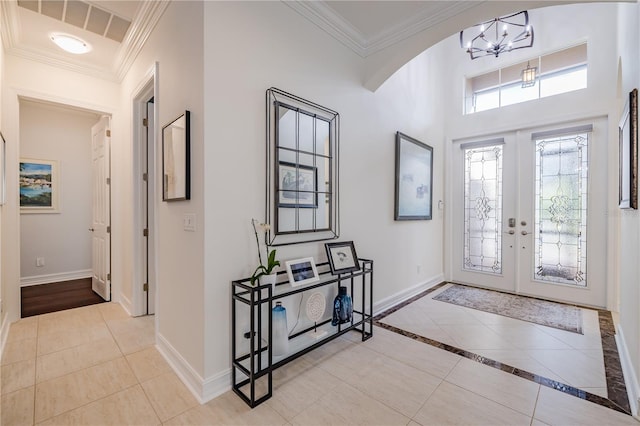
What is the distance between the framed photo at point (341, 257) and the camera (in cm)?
249

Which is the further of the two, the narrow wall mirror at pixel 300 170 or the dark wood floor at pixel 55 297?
the dark wood floor at pixel 55 297

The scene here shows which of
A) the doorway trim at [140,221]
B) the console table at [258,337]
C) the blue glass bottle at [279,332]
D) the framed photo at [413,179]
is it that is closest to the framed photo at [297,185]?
the console table at [258,337]

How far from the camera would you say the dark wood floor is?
11.2 feet

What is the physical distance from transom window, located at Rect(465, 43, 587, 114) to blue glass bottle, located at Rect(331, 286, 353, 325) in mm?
3708

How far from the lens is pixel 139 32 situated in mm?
2658

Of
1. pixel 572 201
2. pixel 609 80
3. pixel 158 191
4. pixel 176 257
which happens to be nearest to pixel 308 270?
pixel 176 257

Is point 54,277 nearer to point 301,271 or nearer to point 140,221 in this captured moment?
point 140,221

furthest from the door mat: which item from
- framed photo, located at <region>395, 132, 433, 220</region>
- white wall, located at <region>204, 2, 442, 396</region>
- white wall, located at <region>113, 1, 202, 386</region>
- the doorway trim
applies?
the doorway trim

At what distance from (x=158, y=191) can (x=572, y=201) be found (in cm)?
470

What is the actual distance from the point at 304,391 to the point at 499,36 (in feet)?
16.8

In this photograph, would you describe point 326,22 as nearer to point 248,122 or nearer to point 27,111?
point 248,122

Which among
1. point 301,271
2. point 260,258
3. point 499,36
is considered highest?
point 499,36

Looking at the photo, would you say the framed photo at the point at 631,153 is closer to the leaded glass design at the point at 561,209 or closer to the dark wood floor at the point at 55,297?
the leaded glass design at the point at 561,209

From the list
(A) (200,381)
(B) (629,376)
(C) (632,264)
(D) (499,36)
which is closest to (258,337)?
(A) (200,381)
